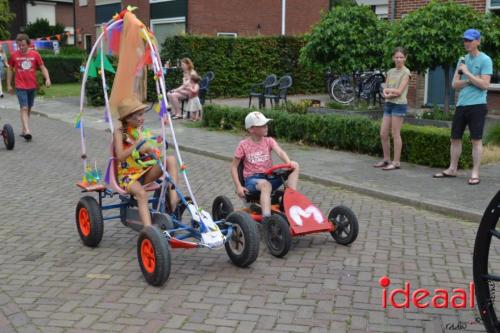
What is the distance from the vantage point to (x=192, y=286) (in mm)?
4789

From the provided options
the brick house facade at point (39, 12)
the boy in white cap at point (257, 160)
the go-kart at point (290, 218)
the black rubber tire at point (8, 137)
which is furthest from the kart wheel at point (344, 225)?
the brick house facade at point (39, 12)

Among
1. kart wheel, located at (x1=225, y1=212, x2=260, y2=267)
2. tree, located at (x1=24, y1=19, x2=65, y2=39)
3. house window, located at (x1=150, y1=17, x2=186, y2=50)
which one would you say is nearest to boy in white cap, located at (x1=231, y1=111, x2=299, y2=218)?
kart wheel, located at (x1=225, y1=212, x2=260, y2=267)

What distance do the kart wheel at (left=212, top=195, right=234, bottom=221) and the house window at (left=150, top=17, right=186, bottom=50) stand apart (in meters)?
21.4

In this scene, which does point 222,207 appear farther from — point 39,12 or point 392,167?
point 39,12

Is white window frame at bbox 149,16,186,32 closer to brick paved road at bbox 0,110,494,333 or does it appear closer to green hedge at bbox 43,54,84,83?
green hedge at bbox 43,54,84,83

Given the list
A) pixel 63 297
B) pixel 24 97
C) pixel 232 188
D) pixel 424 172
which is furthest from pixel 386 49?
pixel 63 297

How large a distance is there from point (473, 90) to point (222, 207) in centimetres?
403

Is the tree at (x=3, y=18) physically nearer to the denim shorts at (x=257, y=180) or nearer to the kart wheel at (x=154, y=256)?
the denim shorts at (x=257, y=180)

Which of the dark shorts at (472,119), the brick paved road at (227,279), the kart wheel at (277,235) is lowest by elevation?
the brick paved road at (227,279)

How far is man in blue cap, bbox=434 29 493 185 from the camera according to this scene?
8.00m

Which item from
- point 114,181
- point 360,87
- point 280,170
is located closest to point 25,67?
point 114,181

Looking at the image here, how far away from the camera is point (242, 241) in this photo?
5098 mm

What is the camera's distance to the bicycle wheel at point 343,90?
1853cm

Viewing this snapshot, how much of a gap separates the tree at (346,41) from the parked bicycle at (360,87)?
158 cm
